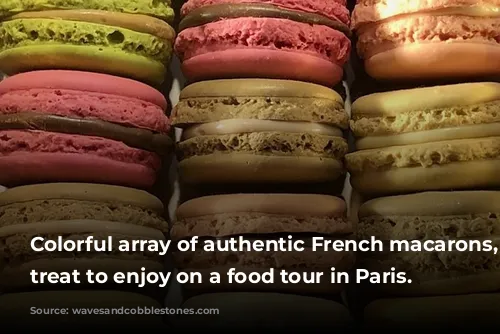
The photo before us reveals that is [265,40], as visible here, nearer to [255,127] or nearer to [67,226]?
[255,127]

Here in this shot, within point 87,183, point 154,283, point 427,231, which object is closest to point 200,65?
point 87,183

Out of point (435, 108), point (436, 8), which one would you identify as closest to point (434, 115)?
point (435, 108)

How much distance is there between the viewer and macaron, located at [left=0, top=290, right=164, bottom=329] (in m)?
1.38

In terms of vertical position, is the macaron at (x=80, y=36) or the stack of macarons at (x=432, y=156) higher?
the macaron at (x=80, y=36)

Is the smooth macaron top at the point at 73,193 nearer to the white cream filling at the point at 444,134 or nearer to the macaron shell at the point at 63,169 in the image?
the macaron shell at the point at 63,169

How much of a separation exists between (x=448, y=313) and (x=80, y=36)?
90 cm

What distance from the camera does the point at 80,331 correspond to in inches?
54.7

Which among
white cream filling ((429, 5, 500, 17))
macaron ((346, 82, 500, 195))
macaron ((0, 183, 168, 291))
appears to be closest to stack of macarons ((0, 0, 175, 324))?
macaron ((0, 183, 168, 291))

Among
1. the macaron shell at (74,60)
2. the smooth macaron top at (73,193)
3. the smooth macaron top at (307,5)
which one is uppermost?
the smooth macaron top at (307,5)

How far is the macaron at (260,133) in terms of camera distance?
1.46 m

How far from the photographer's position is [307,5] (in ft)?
5.01

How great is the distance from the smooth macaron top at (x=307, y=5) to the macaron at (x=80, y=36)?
0.09 m

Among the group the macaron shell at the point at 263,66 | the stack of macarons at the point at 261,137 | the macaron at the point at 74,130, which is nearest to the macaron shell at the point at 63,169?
the macaron at the point at 74,130

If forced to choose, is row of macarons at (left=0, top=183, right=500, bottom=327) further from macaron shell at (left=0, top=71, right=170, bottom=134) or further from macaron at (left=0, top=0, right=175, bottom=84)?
macaron at (left=0, top=0, right=175, bottom=84)
